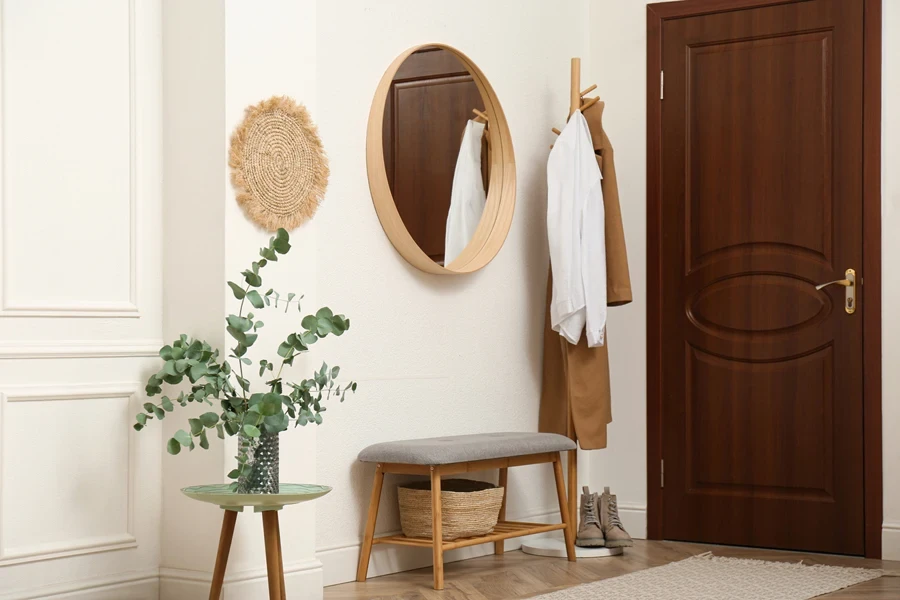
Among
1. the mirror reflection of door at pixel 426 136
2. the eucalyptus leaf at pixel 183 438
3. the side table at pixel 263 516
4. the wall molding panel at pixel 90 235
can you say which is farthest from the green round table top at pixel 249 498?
the mirror reflection of door at pixel 426 136

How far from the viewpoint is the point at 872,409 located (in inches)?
154

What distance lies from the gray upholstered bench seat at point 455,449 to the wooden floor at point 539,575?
0.38m

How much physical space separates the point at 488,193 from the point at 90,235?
1629 mm

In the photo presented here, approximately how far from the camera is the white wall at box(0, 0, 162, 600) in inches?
103

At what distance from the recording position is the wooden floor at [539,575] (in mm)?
3150

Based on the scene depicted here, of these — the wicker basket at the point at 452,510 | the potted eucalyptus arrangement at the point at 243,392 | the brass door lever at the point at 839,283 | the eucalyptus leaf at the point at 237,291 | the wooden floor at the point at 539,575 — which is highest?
the brass door lever at the point at 839,283

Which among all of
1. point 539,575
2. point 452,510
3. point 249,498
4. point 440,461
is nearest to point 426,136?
point 440,461

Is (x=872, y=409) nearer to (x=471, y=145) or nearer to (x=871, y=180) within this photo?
(x=871, y=180)

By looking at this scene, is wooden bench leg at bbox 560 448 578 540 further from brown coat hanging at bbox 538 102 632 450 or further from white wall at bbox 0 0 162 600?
white wall at bbox 0 0 162 600

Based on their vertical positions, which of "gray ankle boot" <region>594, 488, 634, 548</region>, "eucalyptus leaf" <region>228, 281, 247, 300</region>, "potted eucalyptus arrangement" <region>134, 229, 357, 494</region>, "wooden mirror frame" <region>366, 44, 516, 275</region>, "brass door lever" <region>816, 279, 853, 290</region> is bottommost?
"gray ankle boot" <region>594, 488, 634, 548</region>

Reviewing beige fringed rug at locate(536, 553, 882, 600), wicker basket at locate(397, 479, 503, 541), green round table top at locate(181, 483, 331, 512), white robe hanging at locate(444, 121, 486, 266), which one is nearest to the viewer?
green round table top at locate(181, 483, 331, 512)

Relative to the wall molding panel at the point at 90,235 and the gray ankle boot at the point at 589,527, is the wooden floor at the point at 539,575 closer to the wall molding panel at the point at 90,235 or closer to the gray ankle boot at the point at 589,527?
the gray ankle boot at the point at 589,527

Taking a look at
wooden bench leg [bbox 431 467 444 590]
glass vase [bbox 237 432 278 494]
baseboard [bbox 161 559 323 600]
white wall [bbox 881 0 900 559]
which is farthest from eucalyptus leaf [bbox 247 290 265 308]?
white wall [bbox 881 0 900 559]

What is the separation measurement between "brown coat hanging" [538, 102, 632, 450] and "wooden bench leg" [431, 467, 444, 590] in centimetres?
91
